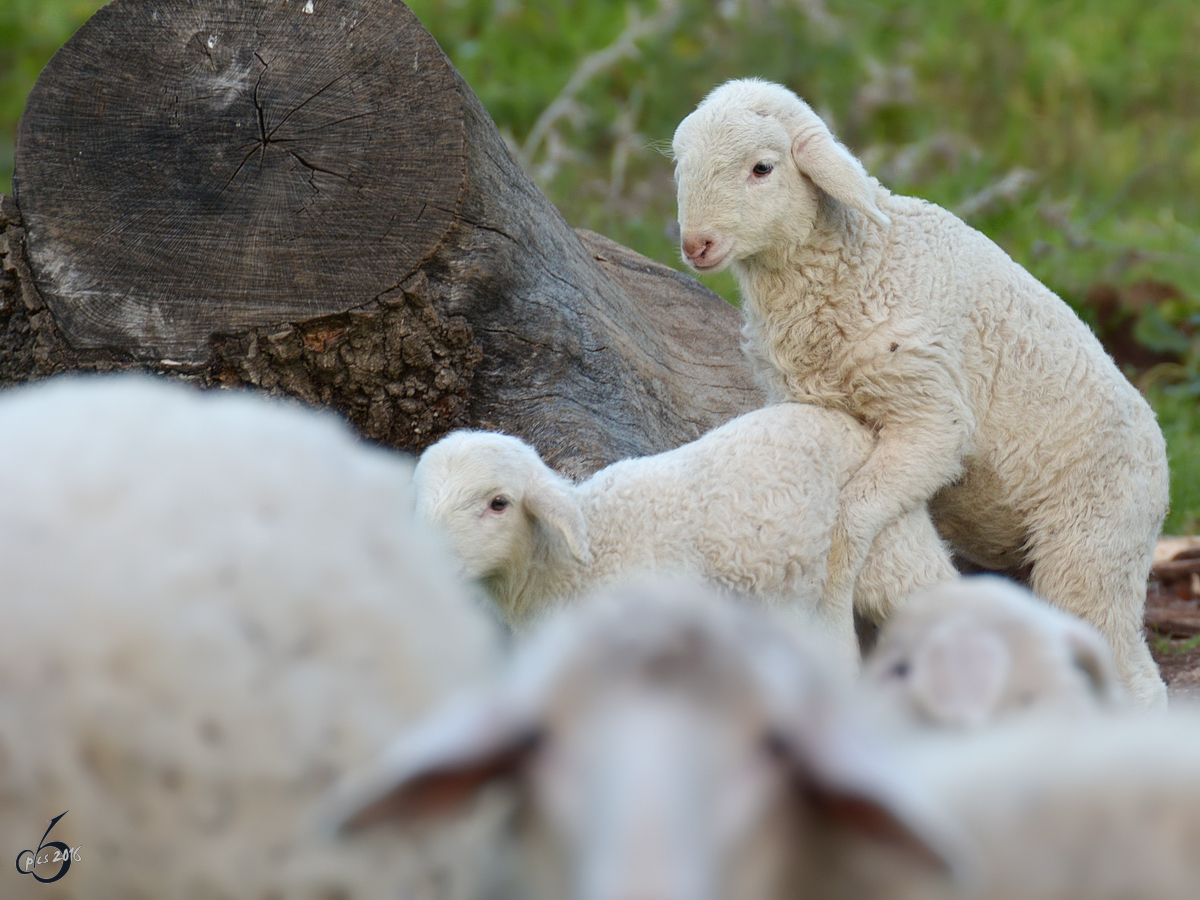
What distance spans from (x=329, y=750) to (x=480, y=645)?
0.32 metres

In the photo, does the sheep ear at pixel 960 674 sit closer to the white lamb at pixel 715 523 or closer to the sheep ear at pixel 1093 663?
the sheep ear at pixel 1093 663

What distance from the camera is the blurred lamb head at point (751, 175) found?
10.6ft

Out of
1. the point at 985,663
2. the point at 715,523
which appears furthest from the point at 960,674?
the point at 715,523

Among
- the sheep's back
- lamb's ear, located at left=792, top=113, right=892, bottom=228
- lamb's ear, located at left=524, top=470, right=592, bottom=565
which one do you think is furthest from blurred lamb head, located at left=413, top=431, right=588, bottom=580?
lamb's ear, located at left=792, top=113, right=892, bottom=228

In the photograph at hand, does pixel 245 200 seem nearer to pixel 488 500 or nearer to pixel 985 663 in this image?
pixel 488 500

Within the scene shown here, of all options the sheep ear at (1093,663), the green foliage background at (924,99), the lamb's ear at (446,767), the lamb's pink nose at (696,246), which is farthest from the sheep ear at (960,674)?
the green foliage background at (924,99)

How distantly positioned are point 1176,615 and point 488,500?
9.88 ft

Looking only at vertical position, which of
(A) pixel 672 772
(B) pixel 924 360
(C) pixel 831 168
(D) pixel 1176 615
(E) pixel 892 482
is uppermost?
(A) pixel 672 772

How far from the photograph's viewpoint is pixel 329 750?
5.06 ft

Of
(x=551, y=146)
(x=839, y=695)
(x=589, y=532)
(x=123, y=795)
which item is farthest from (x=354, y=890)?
(x=551, y=146)

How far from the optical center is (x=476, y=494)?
2.96m

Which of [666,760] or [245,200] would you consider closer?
[666,760]

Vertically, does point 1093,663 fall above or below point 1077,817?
below
